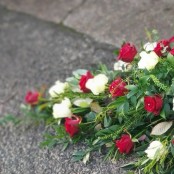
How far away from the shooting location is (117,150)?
2021 mm

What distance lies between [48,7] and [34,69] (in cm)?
59

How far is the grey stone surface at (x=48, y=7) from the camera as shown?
10.2ft

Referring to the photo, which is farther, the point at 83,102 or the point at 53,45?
the point at 53,45

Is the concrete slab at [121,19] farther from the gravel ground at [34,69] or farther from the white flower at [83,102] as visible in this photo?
the white flower at [83,102]

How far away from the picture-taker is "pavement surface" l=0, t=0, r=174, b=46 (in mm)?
2637

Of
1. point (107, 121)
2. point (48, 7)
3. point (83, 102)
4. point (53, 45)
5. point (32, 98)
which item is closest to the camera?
point (107, 121)

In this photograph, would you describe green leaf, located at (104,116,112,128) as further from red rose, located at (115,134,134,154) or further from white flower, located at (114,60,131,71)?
white flower, located at (114,60,131,71)

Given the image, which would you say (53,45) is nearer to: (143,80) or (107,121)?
(107,121)

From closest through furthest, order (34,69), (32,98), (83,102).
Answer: (83,102) → (32,98) → (34,69)

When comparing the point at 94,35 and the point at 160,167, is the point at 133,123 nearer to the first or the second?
the point at 160,167

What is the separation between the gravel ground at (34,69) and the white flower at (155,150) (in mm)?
179

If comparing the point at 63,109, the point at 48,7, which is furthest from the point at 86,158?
the point at 48,7

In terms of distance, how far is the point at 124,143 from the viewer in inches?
76.4

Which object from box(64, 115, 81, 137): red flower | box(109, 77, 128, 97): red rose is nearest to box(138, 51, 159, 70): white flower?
box(109, 77, 128, 97): red rose
